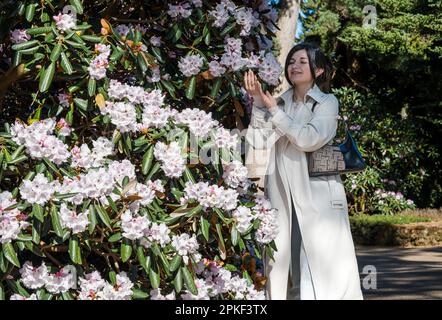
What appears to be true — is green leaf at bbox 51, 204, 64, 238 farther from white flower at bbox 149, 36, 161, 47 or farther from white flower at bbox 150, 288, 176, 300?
white flower at bbox 149, 36, 161, 47

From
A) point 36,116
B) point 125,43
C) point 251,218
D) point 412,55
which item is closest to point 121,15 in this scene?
point 125,43

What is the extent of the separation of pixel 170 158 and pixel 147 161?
0.34ft

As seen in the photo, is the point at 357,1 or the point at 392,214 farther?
the point at 357,1

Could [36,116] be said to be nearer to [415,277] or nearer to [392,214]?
[415,277]

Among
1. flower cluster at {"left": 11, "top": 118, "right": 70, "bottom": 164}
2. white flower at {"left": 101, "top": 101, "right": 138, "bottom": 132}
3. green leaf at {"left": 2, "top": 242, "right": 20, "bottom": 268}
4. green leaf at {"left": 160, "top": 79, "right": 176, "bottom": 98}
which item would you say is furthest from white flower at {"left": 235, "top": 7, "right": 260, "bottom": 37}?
green leaf at {"left": 2, "top": 242, "right": 20, "bottom": 268}

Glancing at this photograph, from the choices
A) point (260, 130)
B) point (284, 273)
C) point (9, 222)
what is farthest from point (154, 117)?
point (284, 273)

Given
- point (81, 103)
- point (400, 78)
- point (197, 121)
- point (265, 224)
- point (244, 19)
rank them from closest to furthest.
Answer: point (81, 103), point (197, 121), point (265, 224), point (244, 19), point (400, 78)

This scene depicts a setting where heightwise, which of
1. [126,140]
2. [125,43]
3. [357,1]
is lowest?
[126,140]

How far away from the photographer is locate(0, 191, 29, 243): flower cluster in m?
3.11

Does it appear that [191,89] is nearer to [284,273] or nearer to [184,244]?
[184,244]

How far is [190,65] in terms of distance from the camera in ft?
12.6

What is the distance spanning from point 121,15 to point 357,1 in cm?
1403

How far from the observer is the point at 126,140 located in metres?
3.51

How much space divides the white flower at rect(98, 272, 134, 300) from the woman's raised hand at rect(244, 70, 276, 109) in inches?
43.8
